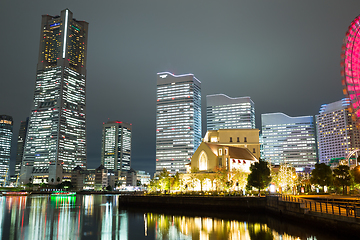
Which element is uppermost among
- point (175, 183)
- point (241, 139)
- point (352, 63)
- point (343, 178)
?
point (352, 63)

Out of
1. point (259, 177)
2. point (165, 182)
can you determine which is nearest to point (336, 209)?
point (259, 177)

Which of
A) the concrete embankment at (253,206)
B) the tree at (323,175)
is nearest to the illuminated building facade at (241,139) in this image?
the tree at (323,175)

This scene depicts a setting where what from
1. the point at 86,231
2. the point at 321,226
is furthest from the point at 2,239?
the point at 321,226

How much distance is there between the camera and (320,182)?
8350 cm

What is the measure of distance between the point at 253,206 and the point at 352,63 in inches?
1267

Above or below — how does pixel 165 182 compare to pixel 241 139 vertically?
below

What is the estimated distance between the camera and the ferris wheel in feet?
144

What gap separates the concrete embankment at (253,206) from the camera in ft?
102

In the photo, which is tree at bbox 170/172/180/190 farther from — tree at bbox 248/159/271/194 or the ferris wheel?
the ferris wheel

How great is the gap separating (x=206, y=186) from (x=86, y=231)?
2195 inches

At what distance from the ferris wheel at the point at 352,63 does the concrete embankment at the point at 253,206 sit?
1662cm

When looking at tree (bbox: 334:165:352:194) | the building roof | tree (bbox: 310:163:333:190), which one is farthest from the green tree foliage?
tree (bbox: 334:165:352:194)

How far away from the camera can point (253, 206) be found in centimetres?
6134

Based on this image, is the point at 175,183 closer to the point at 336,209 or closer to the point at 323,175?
the point at 323,175
